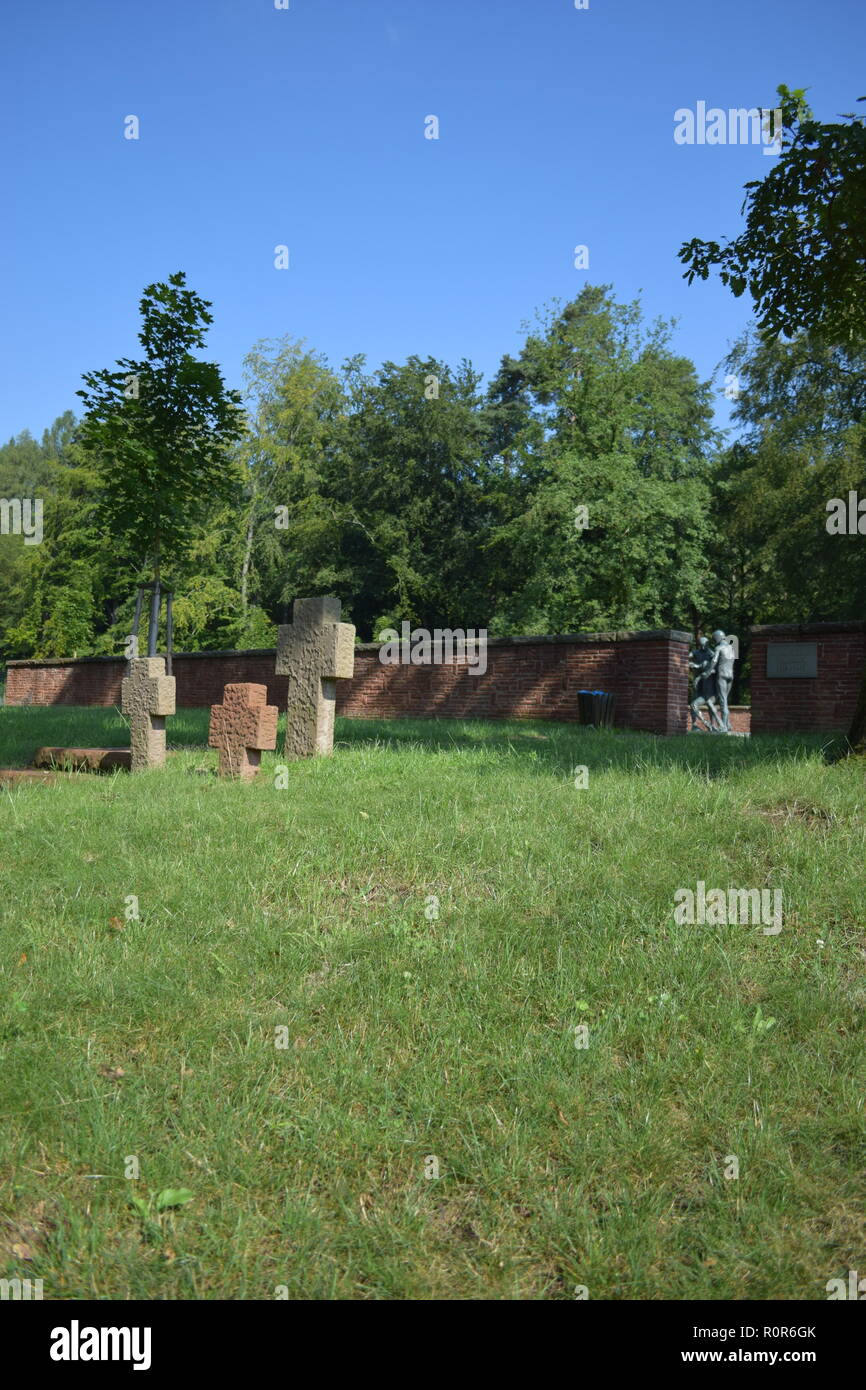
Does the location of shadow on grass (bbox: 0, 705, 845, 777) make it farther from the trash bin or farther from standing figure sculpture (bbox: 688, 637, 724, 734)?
standing figure sculpture (bbox: 688, 637, 724, 734)

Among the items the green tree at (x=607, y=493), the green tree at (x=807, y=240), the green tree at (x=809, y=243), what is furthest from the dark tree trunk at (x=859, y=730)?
the green tree at (x=607, y=493)

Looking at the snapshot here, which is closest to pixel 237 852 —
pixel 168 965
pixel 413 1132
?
pixel 168 965

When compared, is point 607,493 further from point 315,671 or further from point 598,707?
point 315,671

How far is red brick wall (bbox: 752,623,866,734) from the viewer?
12.7 meters

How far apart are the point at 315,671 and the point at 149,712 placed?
5.78ft

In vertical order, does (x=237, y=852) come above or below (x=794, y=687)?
below

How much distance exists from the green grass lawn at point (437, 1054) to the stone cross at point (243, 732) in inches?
79.6

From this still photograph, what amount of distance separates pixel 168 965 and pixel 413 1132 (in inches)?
63.0

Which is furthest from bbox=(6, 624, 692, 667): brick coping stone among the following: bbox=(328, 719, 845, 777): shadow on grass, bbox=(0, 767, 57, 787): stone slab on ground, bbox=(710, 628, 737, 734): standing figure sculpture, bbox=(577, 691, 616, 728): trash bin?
bbox=(0, 767, 57, 787): stone slab on ground

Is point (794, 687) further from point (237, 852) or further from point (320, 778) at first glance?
point (237, 852)

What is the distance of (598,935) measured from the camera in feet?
15.4

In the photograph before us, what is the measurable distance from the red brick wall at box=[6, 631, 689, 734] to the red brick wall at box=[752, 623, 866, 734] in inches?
55.9

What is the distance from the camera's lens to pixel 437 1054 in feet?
12.8

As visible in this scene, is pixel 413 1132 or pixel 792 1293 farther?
pixel 413 1132
